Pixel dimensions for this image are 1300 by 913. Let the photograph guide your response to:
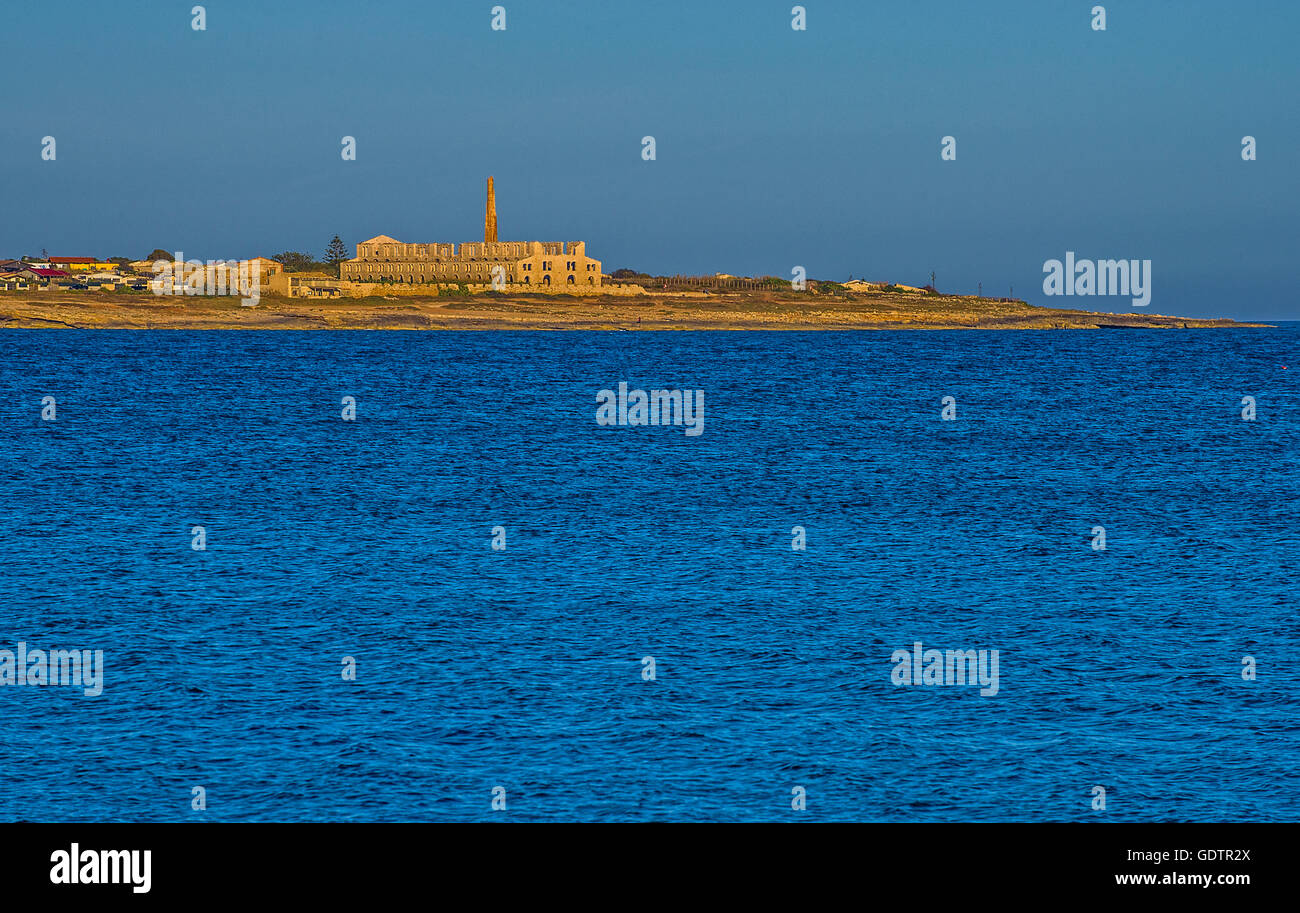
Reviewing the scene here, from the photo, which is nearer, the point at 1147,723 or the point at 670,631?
the point at 1147,723

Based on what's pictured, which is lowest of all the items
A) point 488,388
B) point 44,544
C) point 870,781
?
point 870,781

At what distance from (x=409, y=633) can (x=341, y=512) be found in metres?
19.4

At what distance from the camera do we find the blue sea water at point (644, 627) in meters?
19.9

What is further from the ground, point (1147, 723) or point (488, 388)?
point (488, 388)

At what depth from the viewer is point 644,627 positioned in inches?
1165

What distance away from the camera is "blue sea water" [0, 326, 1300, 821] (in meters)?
19.9

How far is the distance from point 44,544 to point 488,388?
8177 cm

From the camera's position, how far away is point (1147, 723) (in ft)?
75.4

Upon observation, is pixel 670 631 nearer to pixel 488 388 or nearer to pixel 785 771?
pixel 785 771

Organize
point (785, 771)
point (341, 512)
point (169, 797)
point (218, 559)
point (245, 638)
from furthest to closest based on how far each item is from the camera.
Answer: point (341, 512)
point (218, 559)
point (245, 638)
point (785, 771)
point (169, 797)

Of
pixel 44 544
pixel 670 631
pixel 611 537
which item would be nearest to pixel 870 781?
pixel 670 631

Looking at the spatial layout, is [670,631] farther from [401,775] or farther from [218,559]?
[218,559]
